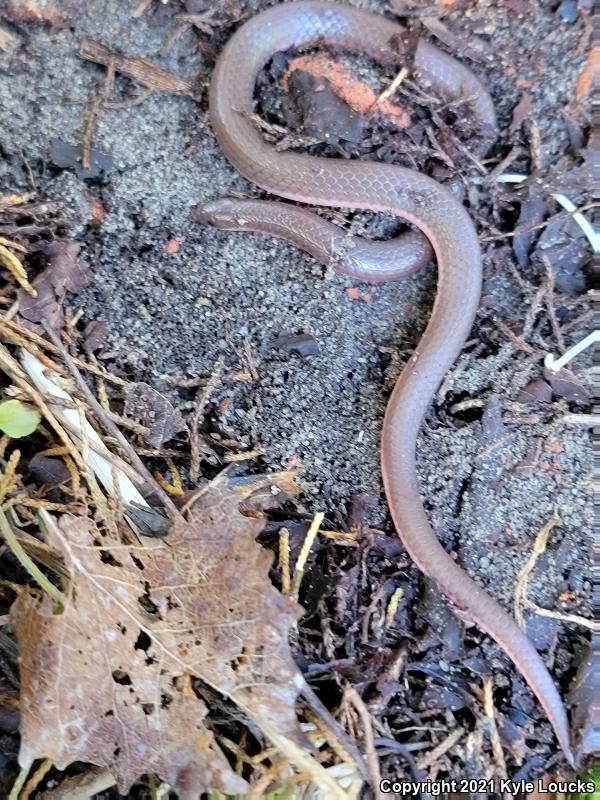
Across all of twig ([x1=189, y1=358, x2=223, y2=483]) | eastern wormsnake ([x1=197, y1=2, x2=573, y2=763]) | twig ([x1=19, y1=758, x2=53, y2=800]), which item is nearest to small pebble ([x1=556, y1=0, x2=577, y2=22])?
eastern wormsnake ([x1=197, y1=2, x2=573, y2=763])

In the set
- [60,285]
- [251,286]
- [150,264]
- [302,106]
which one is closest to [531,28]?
[302,106]

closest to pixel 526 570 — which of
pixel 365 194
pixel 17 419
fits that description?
pixel 365 194

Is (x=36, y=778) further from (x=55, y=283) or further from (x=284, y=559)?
(x=55, y=283)

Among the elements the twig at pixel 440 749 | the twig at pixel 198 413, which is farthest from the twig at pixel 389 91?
the twig at pixel 440 749

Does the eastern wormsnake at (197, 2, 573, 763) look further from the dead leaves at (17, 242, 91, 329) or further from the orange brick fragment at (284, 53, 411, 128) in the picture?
the dead leaves at (17, 242, 91, 329)

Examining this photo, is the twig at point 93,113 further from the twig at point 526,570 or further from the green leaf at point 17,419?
the twig at point 526,570

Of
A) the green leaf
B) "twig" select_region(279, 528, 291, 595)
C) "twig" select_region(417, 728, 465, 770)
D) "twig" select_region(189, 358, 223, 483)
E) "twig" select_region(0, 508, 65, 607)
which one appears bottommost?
"twig" select_region(417, 728, 465, 770)
